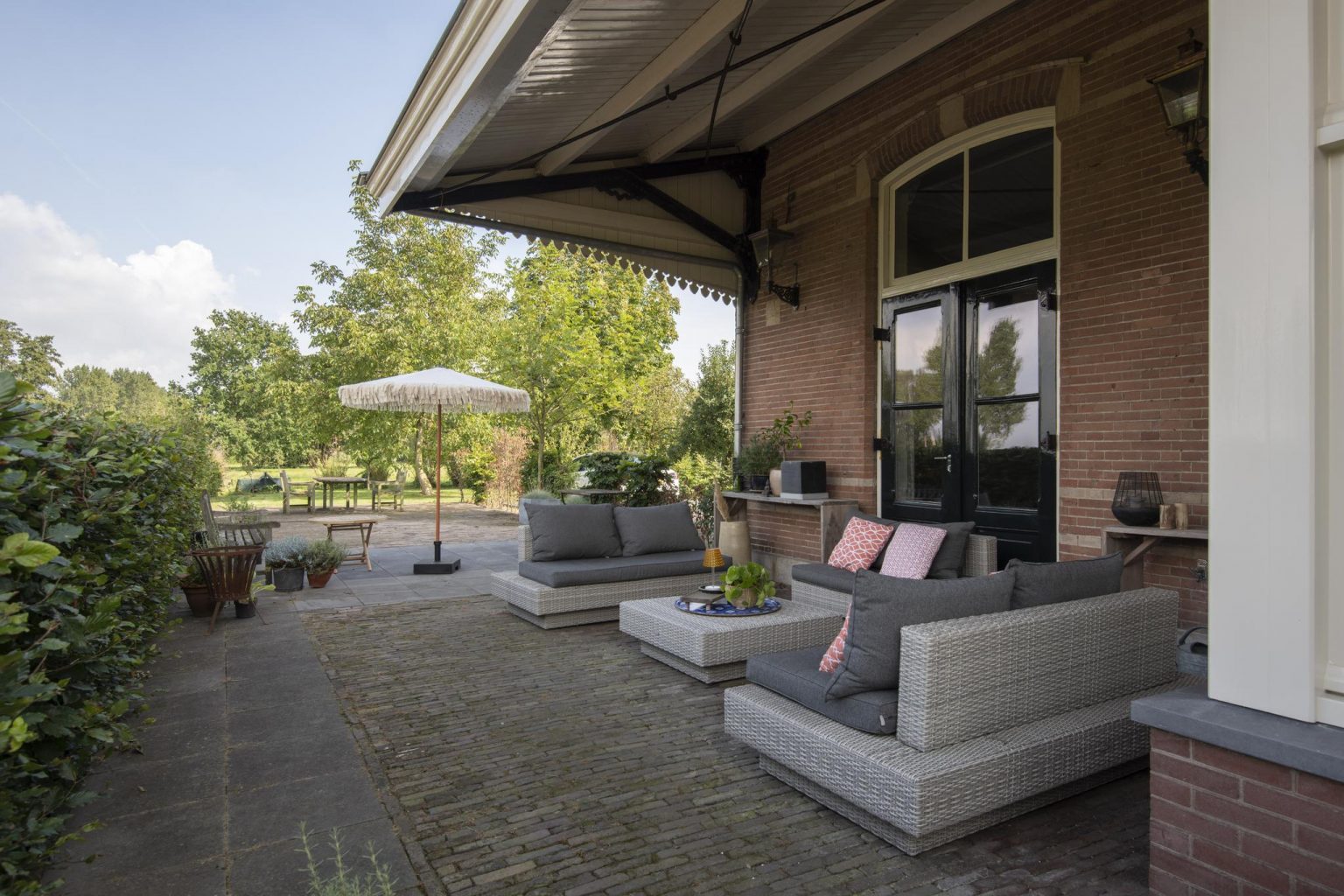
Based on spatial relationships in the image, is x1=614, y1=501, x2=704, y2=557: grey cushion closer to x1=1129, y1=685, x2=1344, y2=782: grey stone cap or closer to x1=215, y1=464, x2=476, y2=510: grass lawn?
x1=1129, y1=685, x2=1344, y2=782: grey stone cap

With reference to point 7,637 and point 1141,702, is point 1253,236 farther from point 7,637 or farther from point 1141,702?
point 7,637

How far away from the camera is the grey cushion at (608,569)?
17.9 ft

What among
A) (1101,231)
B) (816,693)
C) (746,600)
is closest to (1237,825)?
(816,693)

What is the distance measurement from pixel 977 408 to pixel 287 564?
6304mm

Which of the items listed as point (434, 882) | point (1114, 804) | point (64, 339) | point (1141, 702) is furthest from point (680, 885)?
point (64, 339)

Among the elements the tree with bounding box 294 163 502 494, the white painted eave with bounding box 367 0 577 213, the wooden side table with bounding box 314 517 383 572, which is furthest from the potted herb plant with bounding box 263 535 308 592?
the tree with bounding box 294 163 502 494

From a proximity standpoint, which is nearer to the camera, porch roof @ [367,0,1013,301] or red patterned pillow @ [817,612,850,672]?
red patterned pillow @ [817,612,850,672]

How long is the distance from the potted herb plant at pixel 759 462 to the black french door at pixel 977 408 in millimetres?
1221

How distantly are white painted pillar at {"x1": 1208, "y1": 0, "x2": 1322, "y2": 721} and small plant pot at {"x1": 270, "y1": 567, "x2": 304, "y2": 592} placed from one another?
23.1 ft

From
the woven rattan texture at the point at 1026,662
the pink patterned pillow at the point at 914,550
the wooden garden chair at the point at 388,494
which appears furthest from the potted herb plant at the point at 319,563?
the wooden garden chair at the point at 388,494

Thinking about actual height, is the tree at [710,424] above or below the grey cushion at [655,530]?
above

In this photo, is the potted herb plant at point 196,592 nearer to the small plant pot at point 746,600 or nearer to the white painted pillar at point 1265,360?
the small plant pot at point 746,600

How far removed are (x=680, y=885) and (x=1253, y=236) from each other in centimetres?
239

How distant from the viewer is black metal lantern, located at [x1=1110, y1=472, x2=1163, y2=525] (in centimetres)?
413
